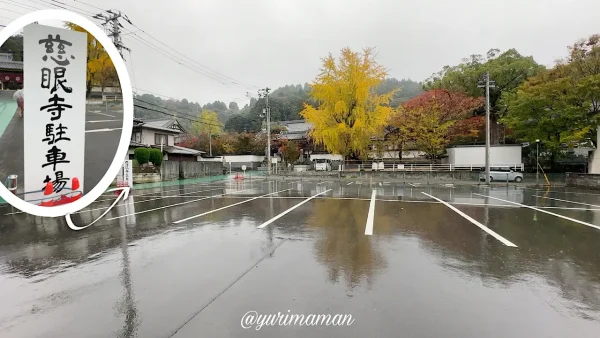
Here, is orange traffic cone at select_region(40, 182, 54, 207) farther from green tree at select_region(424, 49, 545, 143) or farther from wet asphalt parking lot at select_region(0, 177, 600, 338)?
green tree at select_region(424, 49, 545, 143)

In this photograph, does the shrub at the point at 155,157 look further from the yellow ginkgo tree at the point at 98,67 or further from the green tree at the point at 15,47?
the green tree at the point at 15,47

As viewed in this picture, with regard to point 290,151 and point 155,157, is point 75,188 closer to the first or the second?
point 155,157

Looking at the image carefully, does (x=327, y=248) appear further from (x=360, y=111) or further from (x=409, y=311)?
(x=360, y=111)

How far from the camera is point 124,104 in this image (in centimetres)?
395

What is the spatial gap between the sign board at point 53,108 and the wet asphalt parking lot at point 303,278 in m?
1.47

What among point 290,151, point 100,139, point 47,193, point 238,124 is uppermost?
point 238,124

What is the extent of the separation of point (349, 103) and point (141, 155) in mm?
19234

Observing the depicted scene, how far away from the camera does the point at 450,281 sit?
393 cm

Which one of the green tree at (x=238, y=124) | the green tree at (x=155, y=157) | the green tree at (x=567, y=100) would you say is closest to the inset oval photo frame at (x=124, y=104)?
the green tree at (x=155, y=157)

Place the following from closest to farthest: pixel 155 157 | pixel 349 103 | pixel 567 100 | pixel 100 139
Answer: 1. pixel 100 139
2. pixel 567 100
3. pixel 155 157
4. pixel 349 103

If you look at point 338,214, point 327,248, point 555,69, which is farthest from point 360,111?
point 327,248

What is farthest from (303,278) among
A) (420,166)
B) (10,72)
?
(420,166)

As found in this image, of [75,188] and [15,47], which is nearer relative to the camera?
[15,47]

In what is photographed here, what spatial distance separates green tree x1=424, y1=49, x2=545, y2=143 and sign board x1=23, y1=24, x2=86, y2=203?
36.4 meters
